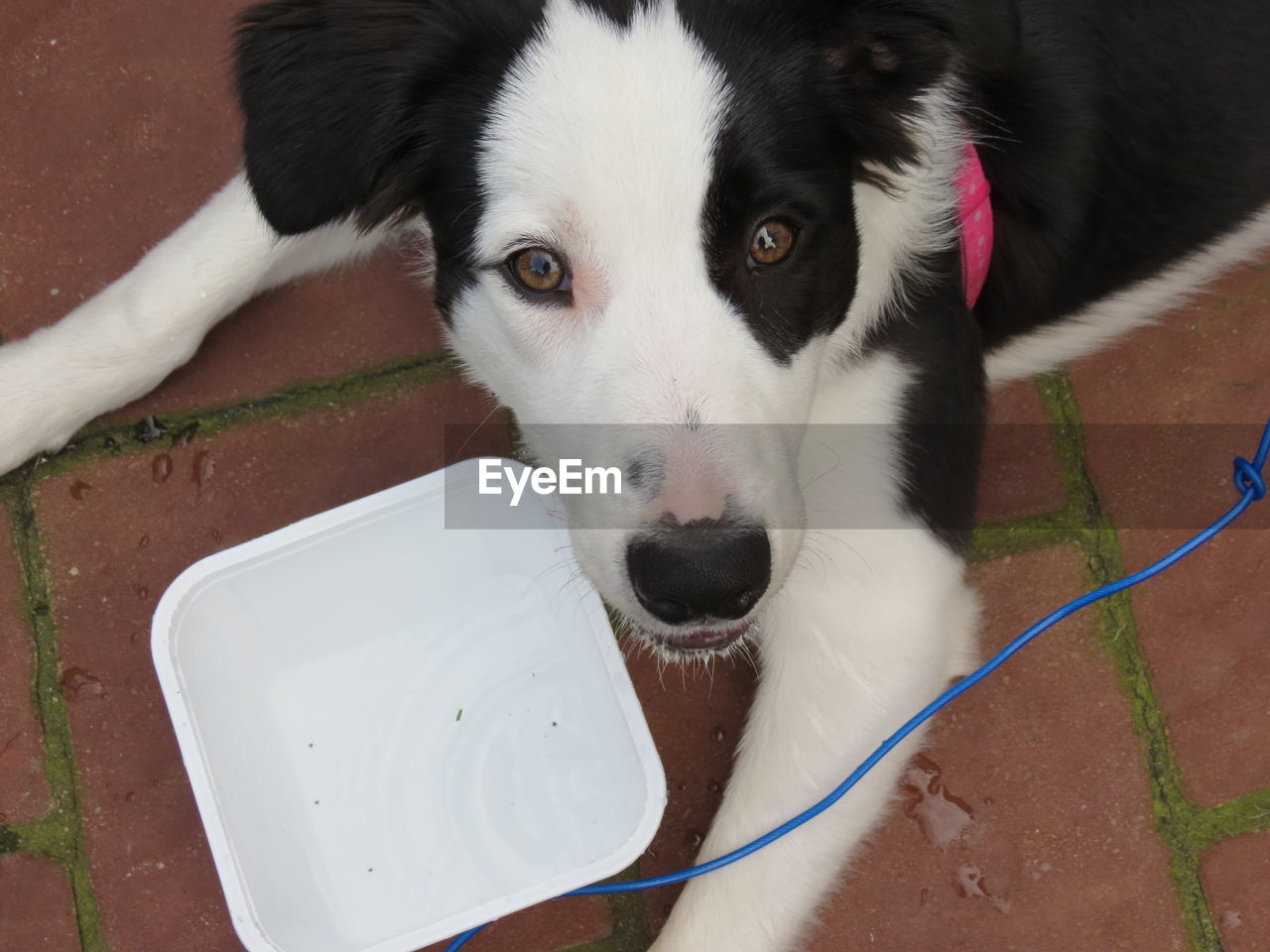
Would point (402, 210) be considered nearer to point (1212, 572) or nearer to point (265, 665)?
point (265, 665)

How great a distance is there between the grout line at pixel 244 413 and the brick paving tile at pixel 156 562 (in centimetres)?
2

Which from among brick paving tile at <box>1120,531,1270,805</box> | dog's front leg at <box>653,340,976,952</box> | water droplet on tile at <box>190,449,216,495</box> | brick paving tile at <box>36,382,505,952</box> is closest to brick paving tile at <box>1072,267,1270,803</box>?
brick paving tile at <box>1120,531,1270,805</box>

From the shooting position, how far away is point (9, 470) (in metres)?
2.50

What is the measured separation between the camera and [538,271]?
1601mm

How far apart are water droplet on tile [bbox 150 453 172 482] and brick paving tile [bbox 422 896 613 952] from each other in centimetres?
119

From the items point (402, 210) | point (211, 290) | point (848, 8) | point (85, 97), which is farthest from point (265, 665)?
point (848, 8)

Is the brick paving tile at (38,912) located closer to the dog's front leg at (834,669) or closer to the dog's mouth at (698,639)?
the dog's front leg at (834,669)

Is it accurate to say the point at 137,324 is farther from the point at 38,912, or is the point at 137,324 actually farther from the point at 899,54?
the point at 899,54

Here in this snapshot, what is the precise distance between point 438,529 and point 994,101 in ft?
4.42

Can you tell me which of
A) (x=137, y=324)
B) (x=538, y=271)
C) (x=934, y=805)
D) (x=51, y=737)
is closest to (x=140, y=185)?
(x=137, y=324)

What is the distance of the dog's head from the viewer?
1.50 meters

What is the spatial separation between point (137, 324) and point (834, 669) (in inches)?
61.5

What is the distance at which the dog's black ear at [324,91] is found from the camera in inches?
60.7

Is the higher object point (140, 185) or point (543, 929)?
point (140, 185)
